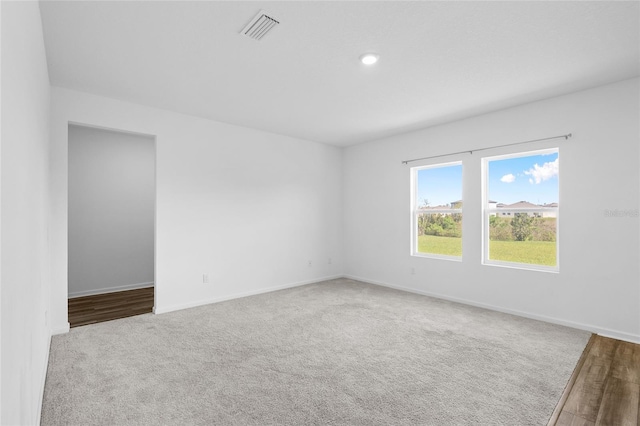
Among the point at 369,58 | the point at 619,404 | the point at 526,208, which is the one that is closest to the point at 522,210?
the point at 526,208

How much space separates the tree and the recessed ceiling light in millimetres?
2837

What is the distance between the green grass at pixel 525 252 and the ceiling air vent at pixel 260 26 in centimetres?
379

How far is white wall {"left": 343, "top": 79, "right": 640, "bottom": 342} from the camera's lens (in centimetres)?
320

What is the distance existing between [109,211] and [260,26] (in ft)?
14.7

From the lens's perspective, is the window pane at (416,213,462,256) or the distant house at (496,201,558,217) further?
the window pane at (416,213,462,256)

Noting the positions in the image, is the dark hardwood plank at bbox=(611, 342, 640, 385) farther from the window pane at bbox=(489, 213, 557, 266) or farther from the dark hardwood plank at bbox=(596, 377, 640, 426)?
the window pane at bbox=(489, 213, 557, 266)

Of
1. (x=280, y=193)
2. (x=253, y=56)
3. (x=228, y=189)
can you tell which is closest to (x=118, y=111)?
(x=228, y=189)

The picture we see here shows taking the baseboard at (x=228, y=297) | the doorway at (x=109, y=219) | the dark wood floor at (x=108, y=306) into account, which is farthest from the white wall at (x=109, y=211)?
the baseboard at (x=228, y=297)

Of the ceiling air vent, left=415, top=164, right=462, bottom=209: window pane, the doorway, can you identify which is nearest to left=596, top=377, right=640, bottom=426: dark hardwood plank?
left=415, top=164, right=462, bottom=209: window pane

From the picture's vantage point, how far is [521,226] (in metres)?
4.11

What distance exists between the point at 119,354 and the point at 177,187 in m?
2.11

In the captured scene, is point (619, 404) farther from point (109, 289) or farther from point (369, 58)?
point (109, 289)

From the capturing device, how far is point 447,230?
4.88 metres

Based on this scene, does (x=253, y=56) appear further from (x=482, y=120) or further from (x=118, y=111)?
(x=482, y=120)
